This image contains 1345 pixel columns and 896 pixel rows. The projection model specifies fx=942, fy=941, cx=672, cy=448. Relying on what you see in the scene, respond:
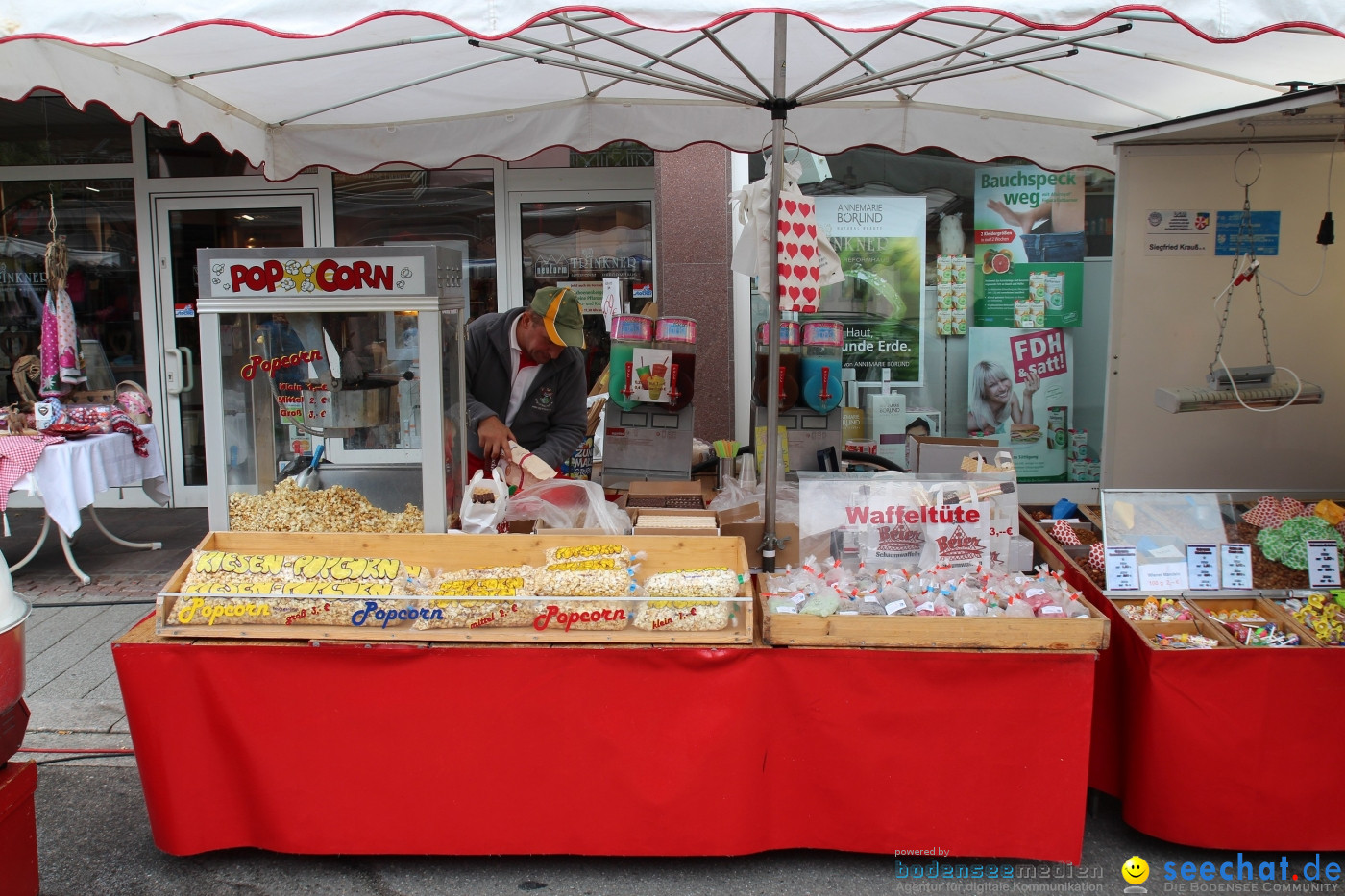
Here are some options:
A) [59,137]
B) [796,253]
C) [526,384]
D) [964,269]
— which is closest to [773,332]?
[796,253]

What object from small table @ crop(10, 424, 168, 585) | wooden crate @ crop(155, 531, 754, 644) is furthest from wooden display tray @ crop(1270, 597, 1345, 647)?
small table @ crop(10, 424, 168, 585)

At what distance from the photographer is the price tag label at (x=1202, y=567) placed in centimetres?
307

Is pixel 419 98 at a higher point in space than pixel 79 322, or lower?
higher

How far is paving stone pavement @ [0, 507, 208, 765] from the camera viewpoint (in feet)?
12.4

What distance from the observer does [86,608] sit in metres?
5.02

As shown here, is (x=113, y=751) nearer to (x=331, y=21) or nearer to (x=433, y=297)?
(x=433, y=297)

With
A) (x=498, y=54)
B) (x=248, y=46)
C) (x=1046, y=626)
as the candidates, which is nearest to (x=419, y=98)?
(x=498, y=54)

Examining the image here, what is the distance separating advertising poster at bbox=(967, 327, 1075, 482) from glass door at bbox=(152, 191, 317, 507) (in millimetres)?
4885

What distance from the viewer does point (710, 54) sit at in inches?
149

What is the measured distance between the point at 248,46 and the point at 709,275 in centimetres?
346

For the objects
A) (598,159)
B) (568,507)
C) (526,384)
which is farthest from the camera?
(598,159)

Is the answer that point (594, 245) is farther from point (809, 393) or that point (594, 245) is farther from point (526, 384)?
point (526, 384)

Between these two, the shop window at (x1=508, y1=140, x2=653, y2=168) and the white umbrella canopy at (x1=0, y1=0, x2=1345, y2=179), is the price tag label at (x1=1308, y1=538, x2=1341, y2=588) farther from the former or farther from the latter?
the shop window at (x1=508, y1=140, x2=653, y2=168)

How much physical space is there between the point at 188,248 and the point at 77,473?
8.51 ft
